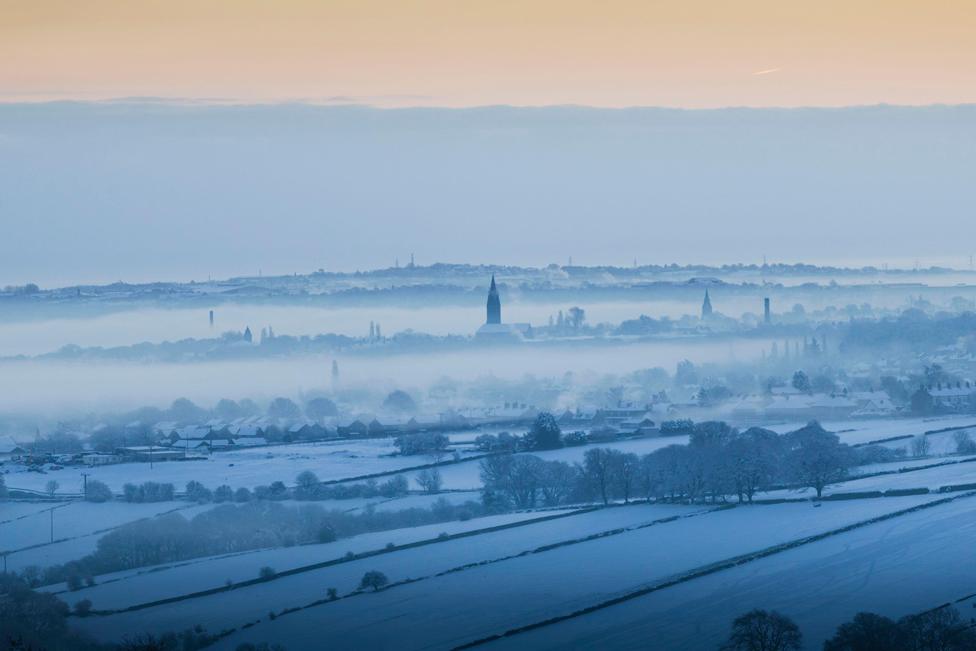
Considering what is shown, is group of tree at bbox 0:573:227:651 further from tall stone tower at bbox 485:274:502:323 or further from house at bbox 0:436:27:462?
tall stone tower at bbox 485:274:502:323

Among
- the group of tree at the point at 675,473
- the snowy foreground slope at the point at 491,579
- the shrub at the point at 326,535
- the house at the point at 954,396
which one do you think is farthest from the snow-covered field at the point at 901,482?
the house at the point at 954,396

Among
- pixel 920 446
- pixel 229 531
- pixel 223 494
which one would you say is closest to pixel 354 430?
pixel 223 494

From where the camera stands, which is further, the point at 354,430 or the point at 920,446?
the point at 354,430

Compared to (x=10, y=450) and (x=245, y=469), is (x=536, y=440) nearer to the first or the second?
(x=245, y=469)

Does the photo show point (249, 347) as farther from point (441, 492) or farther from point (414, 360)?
point (441, 492)

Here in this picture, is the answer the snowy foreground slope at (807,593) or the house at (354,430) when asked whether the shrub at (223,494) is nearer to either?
the snowy foreground slope at (807,593)

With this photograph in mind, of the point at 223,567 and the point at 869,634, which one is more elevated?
the point at 223,567

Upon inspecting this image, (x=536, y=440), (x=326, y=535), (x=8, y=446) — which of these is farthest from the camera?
(x=8, y=446)
